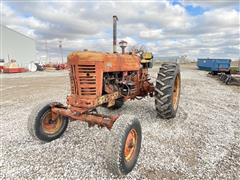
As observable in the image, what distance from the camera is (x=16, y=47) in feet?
148

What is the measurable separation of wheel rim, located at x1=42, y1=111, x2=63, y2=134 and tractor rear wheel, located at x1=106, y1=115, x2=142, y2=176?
182cm

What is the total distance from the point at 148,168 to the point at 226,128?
2980 mm

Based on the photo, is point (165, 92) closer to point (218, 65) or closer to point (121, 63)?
point (121, 63)

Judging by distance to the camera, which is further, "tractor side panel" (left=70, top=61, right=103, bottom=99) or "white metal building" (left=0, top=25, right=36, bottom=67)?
"white metal building" (left=0, top=25, right=36, bottom=67)

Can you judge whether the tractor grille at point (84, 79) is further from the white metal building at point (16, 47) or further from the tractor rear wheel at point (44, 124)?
the white metal building at point (16, 47)

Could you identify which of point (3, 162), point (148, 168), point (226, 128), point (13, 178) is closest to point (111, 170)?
point (148, 168)

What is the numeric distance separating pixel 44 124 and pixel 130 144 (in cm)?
195

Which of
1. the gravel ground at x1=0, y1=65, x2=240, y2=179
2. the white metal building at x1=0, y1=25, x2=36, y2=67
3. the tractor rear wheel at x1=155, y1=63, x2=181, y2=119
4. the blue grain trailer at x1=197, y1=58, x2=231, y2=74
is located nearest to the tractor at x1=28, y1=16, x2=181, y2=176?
the tractor rear wheel at x1=155, y1=63, x2=181, y2=119

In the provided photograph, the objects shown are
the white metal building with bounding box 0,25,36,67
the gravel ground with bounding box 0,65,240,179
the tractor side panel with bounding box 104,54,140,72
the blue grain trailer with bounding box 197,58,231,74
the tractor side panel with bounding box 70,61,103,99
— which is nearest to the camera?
the gravel ground with bounding box 0,65,240,179

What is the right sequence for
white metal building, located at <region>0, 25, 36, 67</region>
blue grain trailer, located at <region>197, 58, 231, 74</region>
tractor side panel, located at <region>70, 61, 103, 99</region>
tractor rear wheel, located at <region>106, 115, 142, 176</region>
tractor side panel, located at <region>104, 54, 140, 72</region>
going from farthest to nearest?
white metal building, located at <region>0, 25, 36, 67</region>
blue grain trailer, located at <region>197, 58, 231, 74</region>
tractor side panel, located at <region>104, 54, 140, 72</region>
tractor side panel, located at <region>70, 61, 103, 99</region>
tractor rear wheel, located at <region>106, 115, 142, 176</region>

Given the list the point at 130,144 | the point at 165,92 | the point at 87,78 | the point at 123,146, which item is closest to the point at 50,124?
the point at 87,78

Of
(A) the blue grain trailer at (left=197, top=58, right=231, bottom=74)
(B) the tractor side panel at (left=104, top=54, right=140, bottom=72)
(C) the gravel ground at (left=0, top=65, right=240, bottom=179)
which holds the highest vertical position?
(B) the tractor side panel at (left=104, top=54, right=140, bottom=72)

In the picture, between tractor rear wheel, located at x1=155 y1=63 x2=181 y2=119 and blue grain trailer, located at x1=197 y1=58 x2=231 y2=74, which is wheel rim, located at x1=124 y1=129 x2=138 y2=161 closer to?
tractor rear wheel, located at x1=155 y1=63 x2=181 y2=119

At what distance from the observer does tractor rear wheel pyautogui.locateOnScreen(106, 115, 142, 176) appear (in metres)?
3.26
